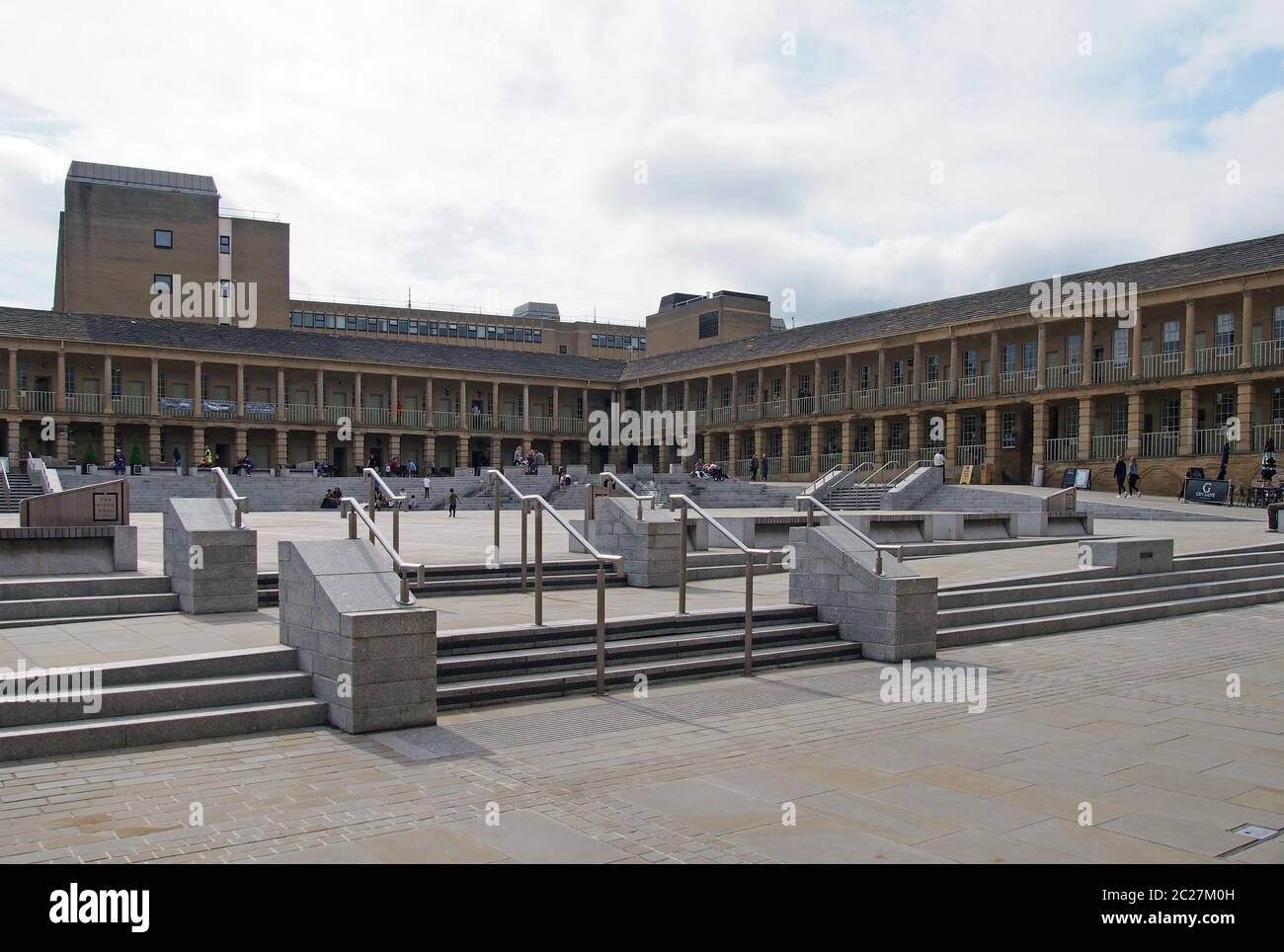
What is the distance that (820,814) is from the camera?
5.52m

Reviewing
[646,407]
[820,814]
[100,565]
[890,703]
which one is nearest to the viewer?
[820,814]

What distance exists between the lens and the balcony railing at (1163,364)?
38031 mm

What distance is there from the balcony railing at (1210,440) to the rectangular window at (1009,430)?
28.2ft

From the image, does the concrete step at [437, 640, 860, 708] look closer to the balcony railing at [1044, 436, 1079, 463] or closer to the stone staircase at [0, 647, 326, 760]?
the stone staircase at [0, 647, 326, 760]

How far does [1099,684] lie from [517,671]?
5.14 m

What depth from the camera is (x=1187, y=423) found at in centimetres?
3647

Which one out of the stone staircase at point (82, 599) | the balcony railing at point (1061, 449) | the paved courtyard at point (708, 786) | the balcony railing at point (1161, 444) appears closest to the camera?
the paved courtyard at point (708, 786)

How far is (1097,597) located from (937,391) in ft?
113

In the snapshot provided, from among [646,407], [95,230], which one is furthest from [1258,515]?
[95,230]

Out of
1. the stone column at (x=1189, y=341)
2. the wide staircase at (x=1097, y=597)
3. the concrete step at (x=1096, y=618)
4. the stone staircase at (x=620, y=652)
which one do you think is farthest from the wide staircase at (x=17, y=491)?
the stone column at (x=1189, y=341)

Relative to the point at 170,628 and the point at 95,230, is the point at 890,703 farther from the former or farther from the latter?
the point at 95,230

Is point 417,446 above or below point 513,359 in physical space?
below

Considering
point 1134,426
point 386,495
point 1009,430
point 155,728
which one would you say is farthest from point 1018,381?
point 155,728

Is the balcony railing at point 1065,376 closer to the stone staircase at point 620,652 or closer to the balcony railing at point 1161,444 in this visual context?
the balcony railing at point 1161,444
